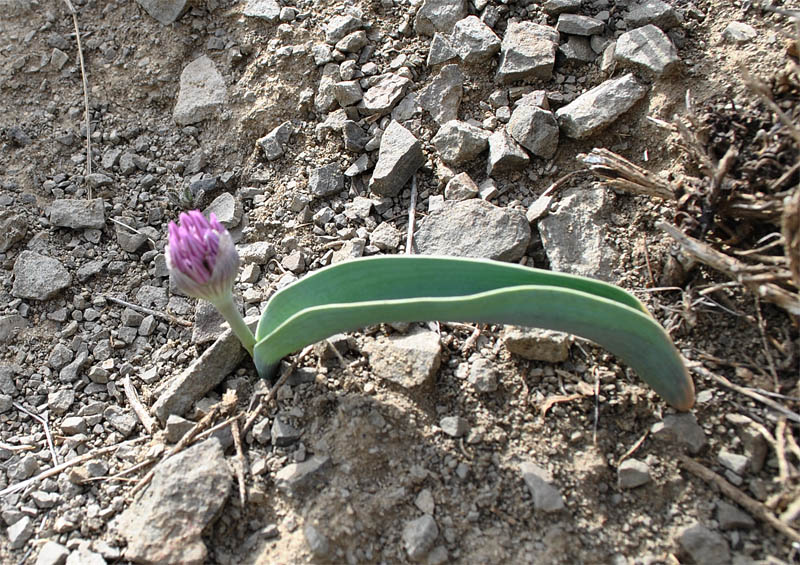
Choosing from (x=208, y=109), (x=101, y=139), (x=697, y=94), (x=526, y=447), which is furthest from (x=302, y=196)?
(x=697, y=94)

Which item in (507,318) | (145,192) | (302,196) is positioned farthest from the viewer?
(145,192)

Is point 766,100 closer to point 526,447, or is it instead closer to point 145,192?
point 526,447

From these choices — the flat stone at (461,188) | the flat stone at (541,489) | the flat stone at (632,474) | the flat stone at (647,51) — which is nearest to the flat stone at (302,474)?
the flat stone at (541,489)

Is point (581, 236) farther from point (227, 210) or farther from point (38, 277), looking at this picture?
point (38, 277)

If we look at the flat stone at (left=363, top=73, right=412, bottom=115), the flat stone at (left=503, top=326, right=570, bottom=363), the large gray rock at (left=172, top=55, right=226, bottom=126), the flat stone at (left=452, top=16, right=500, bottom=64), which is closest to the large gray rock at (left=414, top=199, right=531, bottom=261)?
the flat stone at (left=503, top=326, right=570, bottom=363)

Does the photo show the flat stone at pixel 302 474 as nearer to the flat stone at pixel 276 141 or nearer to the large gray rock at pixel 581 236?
the large gray rock at pixel 581 236

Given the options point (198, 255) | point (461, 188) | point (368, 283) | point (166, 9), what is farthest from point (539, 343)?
point (166, 9)

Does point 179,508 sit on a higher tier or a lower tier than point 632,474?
higher

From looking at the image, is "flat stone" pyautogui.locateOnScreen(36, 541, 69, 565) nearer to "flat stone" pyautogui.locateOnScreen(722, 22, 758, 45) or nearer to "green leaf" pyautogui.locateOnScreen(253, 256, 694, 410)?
"green leaf" pyautogui.locateOnScreen(253, 256, 694, 410)
